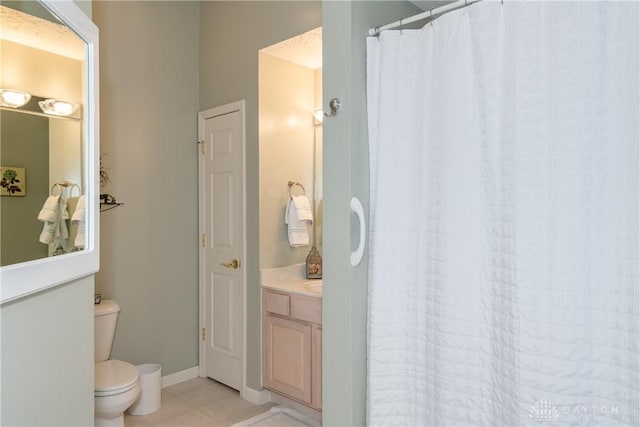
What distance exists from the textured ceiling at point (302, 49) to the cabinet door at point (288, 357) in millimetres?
1810

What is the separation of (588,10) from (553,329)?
3.27ft

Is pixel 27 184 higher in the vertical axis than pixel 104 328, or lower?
higher

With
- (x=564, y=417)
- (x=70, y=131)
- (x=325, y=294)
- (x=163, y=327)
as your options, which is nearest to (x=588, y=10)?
(x=564, y=417)

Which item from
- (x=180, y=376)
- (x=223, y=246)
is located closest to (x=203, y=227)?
(x=223, y=246)

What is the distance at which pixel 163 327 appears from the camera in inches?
128

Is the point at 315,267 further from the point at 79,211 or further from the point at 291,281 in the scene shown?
the point at 79,211

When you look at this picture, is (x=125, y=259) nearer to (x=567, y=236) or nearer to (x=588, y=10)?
(x=567, y=236)

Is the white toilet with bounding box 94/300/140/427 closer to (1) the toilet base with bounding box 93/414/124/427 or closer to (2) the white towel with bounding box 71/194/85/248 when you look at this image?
(1) the toilet base with bounding box 93/414/124/427

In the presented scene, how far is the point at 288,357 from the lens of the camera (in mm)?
2730

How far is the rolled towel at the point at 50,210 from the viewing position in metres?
1.37

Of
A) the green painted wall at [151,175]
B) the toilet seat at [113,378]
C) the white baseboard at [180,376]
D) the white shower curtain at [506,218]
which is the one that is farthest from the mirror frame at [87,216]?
the white baseboard at [180,376]

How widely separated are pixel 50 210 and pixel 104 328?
1563mm

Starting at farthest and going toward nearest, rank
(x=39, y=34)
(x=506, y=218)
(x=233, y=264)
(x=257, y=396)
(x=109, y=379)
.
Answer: (x=233, y=264)
(x=257, y=396)
(x=109, y=379)
(x=506, y=218)
(x=39, y=34)

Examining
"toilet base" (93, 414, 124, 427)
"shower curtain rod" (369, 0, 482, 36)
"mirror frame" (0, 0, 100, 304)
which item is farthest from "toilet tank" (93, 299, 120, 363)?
"shower curtain rod" (369, 0, 482, 36)
